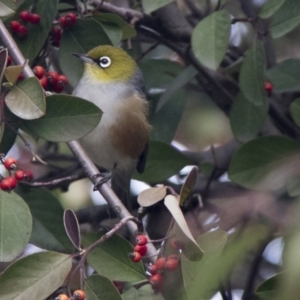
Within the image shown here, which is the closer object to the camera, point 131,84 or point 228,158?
point 228,158

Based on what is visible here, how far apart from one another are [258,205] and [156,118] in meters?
2.93

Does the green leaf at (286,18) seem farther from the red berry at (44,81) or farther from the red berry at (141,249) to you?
the red berry at (141,249)

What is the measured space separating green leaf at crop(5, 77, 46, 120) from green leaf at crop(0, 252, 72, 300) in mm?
496

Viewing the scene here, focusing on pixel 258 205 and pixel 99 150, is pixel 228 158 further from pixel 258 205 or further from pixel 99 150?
pixel 258 205

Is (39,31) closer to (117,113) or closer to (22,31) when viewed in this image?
(22,31)

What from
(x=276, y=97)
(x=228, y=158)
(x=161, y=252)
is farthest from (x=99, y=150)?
(x=161, y=252)

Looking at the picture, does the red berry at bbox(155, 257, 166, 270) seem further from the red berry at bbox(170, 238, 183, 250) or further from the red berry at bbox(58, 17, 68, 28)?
the red berry at bbox(58, 17, 68, 28)

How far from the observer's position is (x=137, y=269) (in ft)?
7.49

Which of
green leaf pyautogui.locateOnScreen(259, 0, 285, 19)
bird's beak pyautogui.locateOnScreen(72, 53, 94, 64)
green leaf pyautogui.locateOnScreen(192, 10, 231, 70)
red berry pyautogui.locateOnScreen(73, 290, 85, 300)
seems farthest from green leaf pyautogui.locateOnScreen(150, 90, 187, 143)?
red berry pyautogui.locateOnScreen(73, 290, 85, 300)

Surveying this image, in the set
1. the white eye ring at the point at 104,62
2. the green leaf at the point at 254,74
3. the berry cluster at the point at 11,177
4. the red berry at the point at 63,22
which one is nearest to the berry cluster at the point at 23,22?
the red berry at the point at 63,22

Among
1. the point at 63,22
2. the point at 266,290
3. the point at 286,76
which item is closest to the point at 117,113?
the point at 63,22

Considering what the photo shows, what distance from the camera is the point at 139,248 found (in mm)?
2174

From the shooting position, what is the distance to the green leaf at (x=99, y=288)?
2.04m

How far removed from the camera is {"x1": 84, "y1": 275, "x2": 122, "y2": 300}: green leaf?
80.5 inches
